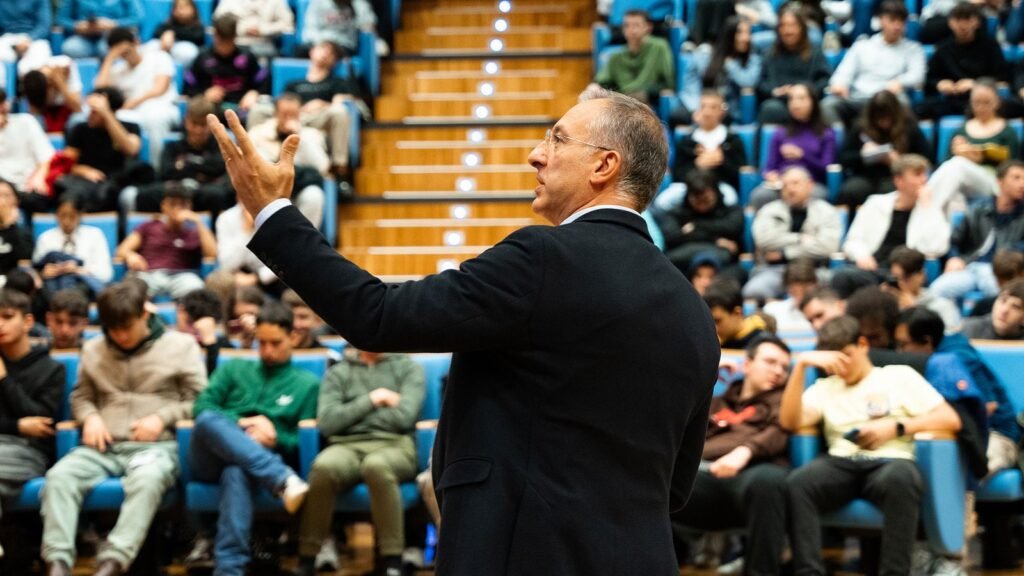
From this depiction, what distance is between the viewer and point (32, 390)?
4742mm

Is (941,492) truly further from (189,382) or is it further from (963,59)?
(963,59)

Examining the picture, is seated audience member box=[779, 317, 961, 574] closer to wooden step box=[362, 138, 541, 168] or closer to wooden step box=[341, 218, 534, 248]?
wooden step box=[341, 218, 534, 248]

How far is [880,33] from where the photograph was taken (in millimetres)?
7102

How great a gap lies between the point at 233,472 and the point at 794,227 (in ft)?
9.28

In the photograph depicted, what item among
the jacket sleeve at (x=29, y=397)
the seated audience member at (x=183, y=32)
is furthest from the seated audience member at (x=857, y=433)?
the seated audience member at (x=183, y=32)

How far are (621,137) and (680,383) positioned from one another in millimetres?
315

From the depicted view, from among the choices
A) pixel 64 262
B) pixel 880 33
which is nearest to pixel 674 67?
pixel 880 33

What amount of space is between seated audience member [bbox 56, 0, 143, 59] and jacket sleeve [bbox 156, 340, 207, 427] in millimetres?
3700

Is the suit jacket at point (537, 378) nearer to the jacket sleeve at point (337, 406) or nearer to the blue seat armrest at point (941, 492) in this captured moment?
the blue seat armrest at point (941, 492)

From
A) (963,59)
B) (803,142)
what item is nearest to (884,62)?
(963,59)

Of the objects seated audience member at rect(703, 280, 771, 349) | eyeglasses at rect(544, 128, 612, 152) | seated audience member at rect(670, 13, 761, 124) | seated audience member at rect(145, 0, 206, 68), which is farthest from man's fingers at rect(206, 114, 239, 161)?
seated audience member at rect(145, 0, 206, 68)

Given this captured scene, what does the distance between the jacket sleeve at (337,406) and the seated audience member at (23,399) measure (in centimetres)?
92

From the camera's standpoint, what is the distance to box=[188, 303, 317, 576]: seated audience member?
4.33 m

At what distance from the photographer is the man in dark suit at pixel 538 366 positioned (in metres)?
1.62
